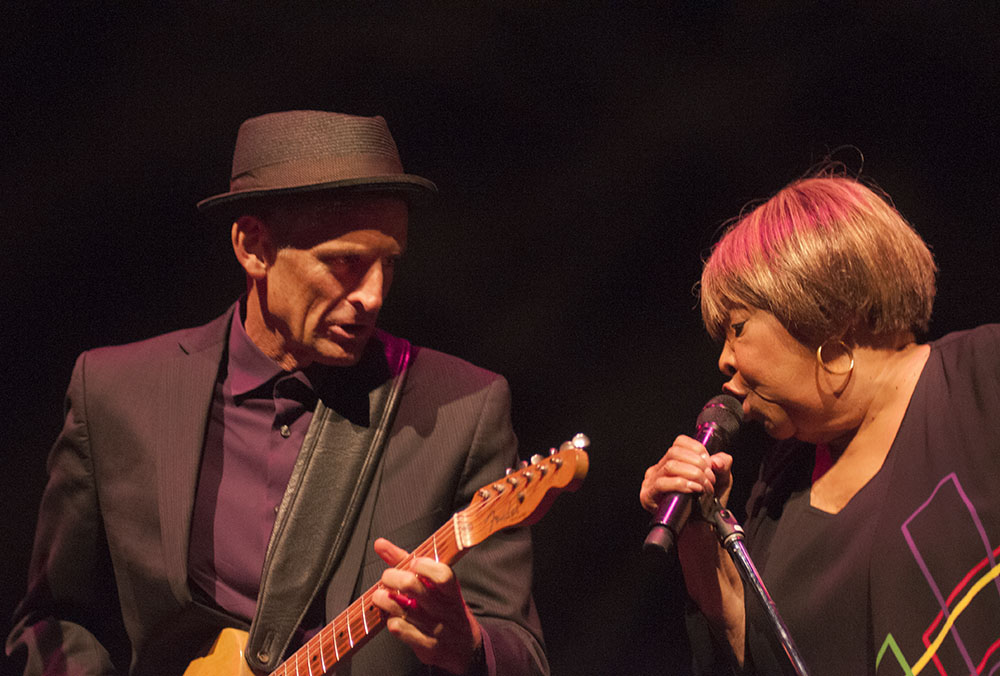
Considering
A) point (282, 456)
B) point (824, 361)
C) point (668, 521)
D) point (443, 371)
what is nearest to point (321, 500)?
point (282, 456)

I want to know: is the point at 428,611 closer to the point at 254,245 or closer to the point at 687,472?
the point at 687,472

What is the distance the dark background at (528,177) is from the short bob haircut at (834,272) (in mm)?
733

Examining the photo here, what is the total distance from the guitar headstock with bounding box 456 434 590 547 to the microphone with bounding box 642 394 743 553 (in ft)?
0.53

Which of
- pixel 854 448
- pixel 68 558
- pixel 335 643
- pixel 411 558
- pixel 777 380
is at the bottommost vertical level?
pixel 68 558

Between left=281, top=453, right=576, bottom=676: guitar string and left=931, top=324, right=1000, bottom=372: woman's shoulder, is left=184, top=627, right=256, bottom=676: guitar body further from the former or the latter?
left=931, top=324, right=1000, bottom=372: woman's shoulder

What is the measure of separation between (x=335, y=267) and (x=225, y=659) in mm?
869

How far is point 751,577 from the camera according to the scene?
1719 mm

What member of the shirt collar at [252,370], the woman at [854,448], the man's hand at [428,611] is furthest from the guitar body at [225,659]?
the woman at [854,448]

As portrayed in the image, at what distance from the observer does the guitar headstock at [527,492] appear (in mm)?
1683

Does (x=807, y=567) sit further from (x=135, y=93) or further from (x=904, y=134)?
(x=135, y=93)

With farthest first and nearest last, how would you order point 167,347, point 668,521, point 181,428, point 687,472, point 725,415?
point 167,347
point 181,428
point 725,415
point 687,472
point 668,521

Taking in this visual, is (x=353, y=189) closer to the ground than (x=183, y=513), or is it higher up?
higher up

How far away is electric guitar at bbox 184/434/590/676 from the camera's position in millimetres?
1702

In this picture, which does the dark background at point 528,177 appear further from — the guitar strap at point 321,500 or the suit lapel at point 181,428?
the guitar strap at point 321,500
